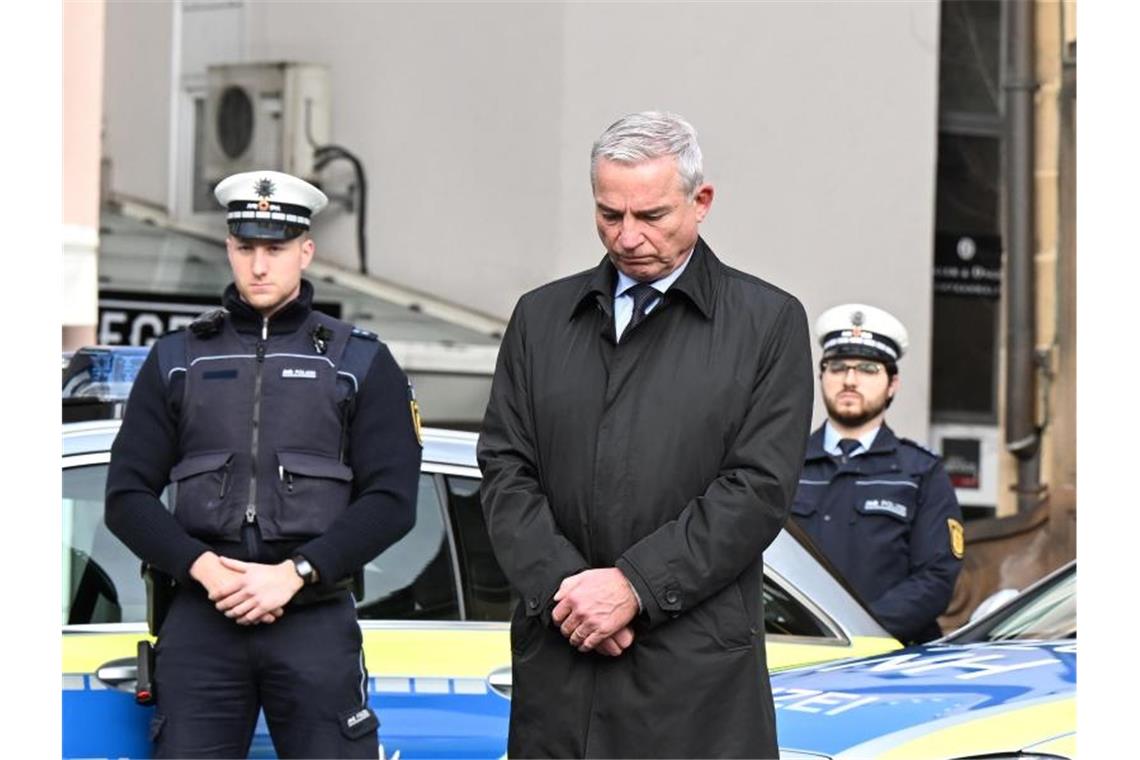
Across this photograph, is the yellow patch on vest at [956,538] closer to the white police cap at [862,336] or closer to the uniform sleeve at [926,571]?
the uniform sleeve at [926,571]

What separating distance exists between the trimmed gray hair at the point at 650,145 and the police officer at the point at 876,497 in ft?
8.09

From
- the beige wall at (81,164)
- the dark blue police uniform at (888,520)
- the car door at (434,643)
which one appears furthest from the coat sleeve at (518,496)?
the beige wall at (81,164)

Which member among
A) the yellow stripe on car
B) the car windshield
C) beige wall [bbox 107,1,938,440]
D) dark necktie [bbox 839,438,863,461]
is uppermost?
beige wall [bbox 107,1,938,440]

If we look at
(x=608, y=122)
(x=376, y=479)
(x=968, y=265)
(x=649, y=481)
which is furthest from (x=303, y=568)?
(x=968, y=265)

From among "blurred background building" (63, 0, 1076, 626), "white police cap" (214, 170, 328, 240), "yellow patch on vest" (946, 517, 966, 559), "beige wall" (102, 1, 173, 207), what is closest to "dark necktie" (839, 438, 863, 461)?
"yellow patch on vest" (946, 517, 966, 559)

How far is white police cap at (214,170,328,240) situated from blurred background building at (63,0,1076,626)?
665 cm

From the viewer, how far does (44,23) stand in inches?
110

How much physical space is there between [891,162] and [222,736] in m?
8.75

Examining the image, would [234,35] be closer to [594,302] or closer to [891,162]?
[891,162]

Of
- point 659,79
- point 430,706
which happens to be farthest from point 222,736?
point 659,79

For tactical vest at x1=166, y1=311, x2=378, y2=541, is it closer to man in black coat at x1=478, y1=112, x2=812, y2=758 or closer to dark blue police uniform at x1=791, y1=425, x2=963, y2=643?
man in black coat at x1=478, y1=112, x2=812, y2=758

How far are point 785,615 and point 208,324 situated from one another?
160cm

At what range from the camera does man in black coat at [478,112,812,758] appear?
3.78 meters

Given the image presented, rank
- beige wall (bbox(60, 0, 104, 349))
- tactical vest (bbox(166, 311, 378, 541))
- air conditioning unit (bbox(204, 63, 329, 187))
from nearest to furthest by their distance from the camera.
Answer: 1. tactical vest (bbox(166, 311, 378, 541))
2. beige wall (bbox(60, 0, 104, 349))
3. air conditioning unit (bbox(204, 63, 329, 187))
